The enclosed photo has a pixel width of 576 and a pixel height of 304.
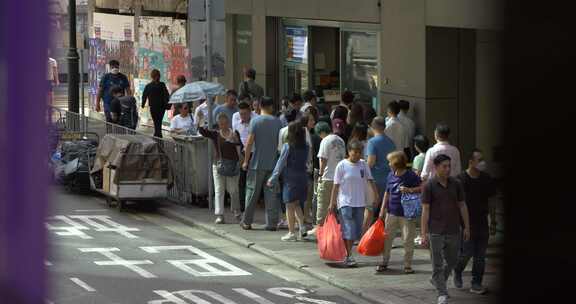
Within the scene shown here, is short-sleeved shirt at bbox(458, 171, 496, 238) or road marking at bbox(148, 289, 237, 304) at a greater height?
short-sleeved shirt at bbox(458, 171, 496, 238)

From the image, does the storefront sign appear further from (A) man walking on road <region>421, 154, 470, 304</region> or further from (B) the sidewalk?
(A) man walking on road <region>421, 154, 470, 304</region>

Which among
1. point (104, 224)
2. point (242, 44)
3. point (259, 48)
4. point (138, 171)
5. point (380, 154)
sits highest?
point (242, 44)

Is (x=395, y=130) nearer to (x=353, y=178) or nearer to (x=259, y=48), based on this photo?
(x=353, y=178)

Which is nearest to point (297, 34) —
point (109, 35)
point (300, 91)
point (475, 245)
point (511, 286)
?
point (300, 91)

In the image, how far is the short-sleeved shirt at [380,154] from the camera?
12930mm

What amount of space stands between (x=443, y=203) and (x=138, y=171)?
663 centimetres

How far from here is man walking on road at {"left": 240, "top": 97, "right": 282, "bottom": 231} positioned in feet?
46.5

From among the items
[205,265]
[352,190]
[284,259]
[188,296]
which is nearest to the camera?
[188,296]

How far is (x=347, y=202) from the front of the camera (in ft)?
39.4

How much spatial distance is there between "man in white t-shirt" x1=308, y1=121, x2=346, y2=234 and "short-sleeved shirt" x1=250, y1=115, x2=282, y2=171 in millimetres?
982

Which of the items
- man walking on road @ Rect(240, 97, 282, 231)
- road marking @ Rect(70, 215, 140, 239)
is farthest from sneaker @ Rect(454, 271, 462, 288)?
road marking @ Rect(70, 215, 140, 239)

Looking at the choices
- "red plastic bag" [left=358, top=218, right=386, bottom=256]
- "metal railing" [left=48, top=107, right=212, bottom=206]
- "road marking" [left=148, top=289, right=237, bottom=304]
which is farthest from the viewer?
"metal railing" [left=48, top=107, right=212, bottom=206]

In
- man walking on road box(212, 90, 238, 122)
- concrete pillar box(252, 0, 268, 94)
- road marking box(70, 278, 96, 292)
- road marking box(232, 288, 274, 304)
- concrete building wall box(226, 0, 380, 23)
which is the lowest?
road marking box(232, 288, 274, 304)

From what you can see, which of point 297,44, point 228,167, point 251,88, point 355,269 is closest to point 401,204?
point 355,269
